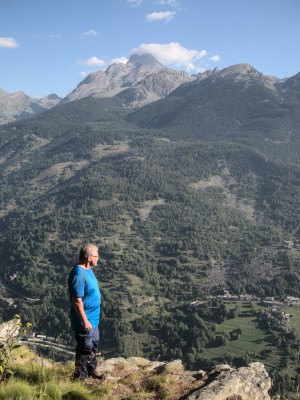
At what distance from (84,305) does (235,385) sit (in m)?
5.18

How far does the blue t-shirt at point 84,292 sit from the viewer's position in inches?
420

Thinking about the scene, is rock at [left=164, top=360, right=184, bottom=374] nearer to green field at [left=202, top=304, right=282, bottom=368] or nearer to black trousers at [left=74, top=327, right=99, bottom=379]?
black trousers at [left=74, top=327, right=99, bottom=379]

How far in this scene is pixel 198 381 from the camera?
12344 millimetres

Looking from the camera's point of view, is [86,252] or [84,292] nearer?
[84,292]

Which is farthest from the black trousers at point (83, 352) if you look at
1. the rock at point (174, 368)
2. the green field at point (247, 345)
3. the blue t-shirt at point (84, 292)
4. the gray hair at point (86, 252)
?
the green field at point (247, 345)

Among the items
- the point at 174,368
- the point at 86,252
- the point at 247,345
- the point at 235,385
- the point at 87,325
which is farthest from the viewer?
the point at 247,345

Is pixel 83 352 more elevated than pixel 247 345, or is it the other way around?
pixel 83 352

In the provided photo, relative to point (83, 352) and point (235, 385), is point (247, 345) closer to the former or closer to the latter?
point (235, 385)

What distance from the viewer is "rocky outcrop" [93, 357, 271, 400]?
10719 millimetres

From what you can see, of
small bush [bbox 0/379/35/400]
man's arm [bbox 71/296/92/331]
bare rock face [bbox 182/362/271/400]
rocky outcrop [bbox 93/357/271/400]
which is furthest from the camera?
rocky outcrop [bbox 93/357/271/400]

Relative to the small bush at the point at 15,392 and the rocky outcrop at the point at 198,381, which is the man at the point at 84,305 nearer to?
the rocky outcrop at the point at 198,381

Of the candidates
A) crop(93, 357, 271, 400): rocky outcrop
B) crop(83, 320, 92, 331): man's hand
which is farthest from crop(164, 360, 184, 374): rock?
crop(83, 320, 92, 331): man's hand

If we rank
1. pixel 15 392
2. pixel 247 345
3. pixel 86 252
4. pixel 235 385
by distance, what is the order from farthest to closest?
pixel 247 345, pixel 235 385, pixel 86 252, pixel 15 392

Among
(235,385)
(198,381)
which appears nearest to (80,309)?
(198,381)
